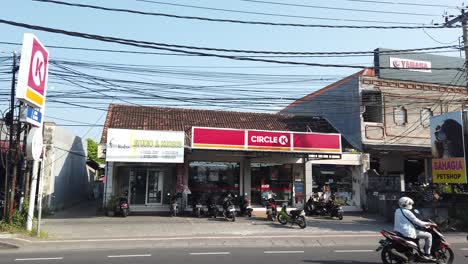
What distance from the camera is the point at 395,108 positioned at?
26.4 meters

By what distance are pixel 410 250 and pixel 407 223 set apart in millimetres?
570

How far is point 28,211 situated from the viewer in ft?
49.0

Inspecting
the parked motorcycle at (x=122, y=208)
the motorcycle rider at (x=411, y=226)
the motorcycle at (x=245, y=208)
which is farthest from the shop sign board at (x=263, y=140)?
the motorcycle rider at (x=411, y=226)

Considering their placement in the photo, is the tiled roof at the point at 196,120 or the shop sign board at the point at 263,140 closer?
the shop sign board at the point at 263,140

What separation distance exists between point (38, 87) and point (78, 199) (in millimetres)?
18657

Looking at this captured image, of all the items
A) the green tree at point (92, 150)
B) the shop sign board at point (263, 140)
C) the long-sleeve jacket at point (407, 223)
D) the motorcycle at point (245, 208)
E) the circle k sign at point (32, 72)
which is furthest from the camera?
the green tree at point (92, 150)

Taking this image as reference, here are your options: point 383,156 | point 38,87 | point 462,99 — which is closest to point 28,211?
point 38,87

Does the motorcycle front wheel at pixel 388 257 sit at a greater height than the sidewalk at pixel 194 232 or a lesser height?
greater

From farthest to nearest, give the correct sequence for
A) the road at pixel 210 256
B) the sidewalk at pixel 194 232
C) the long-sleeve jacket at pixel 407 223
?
the sidewalk at pixel 194 232, the road at pixel 210 256, the long-sleeve jacket at pixel 407 223

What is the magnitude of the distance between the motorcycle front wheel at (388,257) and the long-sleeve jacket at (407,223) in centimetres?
49

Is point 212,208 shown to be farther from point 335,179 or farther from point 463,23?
point 463,23

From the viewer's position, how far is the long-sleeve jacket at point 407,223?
9.88 meters

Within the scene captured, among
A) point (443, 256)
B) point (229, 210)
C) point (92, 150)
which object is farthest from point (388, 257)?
point (92, 150)

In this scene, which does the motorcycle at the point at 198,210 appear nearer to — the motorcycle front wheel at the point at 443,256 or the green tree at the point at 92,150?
the motorcycle front wheel at the point at 443,256
